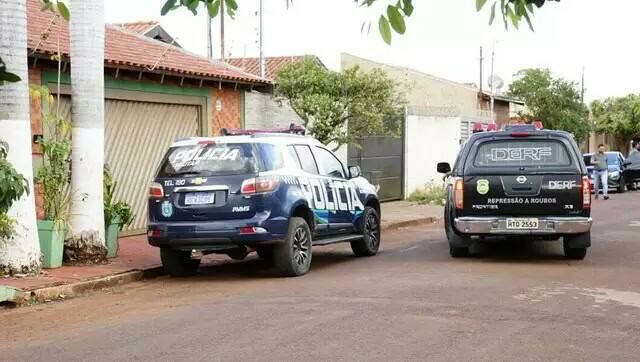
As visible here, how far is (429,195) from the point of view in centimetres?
2473

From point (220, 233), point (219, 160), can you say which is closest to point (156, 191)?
point (219, 160)

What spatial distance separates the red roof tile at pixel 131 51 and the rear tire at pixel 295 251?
15.8ft

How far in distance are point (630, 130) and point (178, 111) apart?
1855 inches

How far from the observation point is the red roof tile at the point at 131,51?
13.2m

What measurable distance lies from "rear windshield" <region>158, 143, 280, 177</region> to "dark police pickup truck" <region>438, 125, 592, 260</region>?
111 inches

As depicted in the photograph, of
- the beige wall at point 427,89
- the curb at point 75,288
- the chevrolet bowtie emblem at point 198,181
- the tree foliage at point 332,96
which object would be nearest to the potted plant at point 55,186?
the curb at point 75,288

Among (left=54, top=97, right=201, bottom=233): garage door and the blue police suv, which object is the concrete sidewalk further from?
(left=54, top=97, right=201, bottom=233): garage door

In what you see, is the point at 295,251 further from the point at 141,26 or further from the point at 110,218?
the point at 141,26

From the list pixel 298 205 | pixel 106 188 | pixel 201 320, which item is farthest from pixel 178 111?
pixel 201 320

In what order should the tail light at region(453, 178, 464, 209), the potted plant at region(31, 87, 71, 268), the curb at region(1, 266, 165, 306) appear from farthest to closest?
the tail light at region(453, 178, 464, 209), the potted plant at region(31, 87, 71, 268), the curb at region(1, 266, 165, 306)

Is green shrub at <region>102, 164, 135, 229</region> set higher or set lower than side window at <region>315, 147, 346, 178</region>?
lower

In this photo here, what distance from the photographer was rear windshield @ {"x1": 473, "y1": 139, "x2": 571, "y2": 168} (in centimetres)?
1128

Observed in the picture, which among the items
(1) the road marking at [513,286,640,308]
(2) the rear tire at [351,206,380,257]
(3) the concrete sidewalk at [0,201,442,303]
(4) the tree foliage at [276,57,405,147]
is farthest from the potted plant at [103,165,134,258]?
(4) the tree foliage at [276,57,405,147]

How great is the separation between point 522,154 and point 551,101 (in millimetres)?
32086
